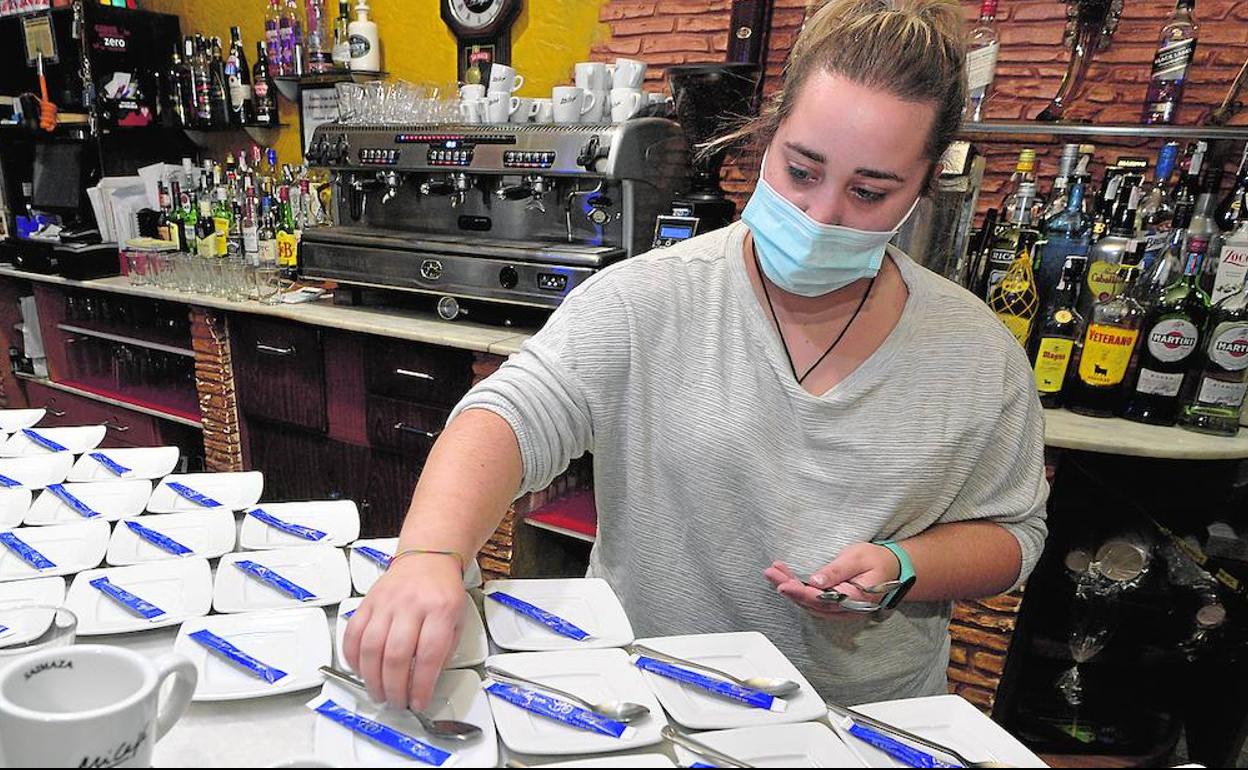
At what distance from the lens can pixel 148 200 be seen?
11.1 ft

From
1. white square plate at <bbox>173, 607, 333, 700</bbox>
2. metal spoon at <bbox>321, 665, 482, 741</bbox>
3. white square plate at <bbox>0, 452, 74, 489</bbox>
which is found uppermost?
metal spoon at <bbox>321, 665, 482, 741</bbox>

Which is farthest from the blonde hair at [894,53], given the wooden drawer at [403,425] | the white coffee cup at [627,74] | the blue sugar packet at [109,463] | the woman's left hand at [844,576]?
the wooden drawer at [403,425]

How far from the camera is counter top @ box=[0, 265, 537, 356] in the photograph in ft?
7.09

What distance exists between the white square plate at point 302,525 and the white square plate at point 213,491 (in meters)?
0.05

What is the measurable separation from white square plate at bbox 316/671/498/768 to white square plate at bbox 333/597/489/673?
2cm

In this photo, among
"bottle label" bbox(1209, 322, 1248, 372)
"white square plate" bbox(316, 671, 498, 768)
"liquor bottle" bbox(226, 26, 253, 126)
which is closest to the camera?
"white square plate" bbox(316, 671, 498, 768)

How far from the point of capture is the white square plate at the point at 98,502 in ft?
3.27

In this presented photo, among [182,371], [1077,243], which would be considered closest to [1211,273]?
[1077,243]

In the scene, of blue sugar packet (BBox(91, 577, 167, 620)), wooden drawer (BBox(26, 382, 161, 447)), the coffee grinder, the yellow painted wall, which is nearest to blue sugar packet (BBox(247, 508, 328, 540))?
blue sugar packet (BBox(91, 577, 167, 620))

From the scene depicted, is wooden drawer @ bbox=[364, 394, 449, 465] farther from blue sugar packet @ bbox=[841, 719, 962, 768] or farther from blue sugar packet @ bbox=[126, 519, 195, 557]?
blue sugar packet @ bbox=[841, 719, 962, 768]

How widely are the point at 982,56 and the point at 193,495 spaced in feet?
6.83

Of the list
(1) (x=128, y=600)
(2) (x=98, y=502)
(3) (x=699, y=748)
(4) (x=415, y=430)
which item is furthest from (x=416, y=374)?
(3) (x=699, y=748)

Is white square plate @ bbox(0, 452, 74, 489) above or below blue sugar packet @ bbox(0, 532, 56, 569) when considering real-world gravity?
below

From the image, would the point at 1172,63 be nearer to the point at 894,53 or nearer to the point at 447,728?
the point at 894,53
